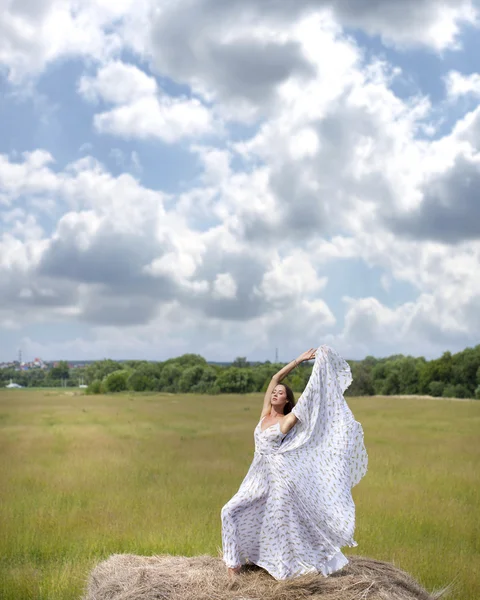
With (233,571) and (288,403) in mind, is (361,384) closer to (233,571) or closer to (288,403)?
(288,403)

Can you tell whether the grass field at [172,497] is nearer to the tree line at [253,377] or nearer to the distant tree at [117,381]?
the tree line at [253,377]

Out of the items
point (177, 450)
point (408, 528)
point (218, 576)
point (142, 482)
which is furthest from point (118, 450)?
point (218, 576)

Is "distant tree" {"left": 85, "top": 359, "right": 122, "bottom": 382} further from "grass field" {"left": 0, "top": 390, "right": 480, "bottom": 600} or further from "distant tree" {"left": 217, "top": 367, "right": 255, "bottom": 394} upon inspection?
"grass field" {"left": 0, "top": 390, "right": 480, "bottom": 600}

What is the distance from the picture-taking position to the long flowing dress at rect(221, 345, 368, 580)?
7.94 m

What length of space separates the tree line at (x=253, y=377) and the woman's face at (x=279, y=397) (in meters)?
60.0

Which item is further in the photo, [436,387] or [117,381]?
[117,381]

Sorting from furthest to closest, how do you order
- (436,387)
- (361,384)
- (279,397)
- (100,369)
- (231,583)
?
(100,369) → (361,384) → (436,387) → (279,397) → (231,583)

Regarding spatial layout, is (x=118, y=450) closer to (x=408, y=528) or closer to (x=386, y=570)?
(x=408, y=528)

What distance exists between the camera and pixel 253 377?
8238cm

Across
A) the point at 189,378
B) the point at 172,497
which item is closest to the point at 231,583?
the point at 172,497

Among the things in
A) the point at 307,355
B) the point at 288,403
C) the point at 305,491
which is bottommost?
the point at 305,491

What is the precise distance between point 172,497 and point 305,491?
8595 millimetres

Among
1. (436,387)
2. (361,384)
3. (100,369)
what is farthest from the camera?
(100,369)

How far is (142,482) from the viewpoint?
59.6 ft
